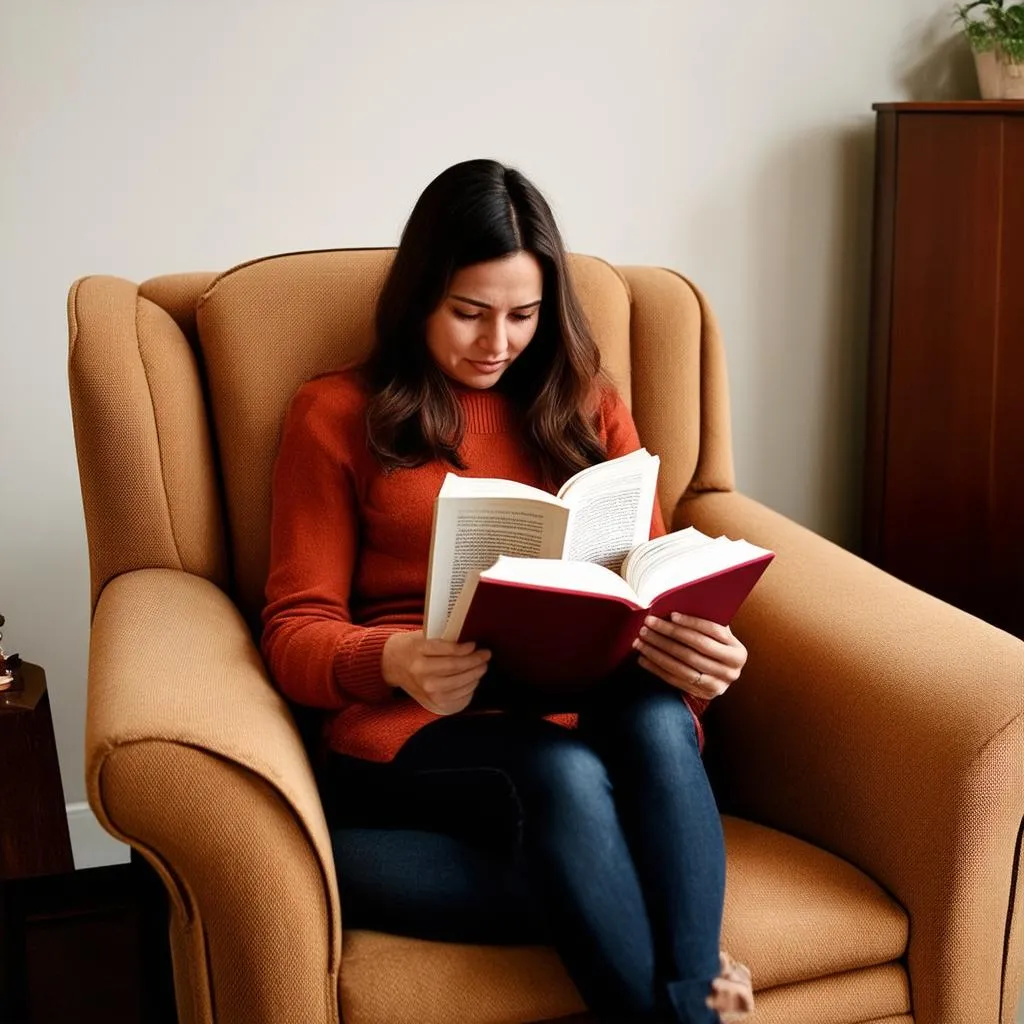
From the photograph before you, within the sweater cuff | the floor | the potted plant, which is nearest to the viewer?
the sweater cuff

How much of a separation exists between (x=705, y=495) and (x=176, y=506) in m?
0.74

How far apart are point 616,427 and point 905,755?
56 centimetres

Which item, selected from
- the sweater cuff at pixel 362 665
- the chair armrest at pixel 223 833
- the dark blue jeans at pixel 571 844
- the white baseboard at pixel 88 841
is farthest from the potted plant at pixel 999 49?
the white baseboard at pixel 88 841

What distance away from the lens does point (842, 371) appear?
2.35 meters

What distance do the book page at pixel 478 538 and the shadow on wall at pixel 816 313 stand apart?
4.14 feet

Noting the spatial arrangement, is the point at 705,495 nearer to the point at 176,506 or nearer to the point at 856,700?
the point at 856,700

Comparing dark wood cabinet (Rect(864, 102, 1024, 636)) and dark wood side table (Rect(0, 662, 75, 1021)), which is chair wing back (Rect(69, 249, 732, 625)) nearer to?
dark wood side table (Rect(0, 662, 75, 1021))

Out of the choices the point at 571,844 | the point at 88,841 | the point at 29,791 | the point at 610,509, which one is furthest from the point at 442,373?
the point at 88,841

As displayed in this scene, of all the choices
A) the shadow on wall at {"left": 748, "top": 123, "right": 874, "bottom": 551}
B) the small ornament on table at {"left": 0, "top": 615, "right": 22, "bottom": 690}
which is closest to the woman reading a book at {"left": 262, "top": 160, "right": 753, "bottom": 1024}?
the small ornament on table at {"left": 0, "top": 615, "right": 22, "bottom": 690}

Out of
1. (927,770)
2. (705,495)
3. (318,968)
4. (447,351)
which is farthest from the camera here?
(705,495)

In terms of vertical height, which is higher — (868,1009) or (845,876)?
(845,876)

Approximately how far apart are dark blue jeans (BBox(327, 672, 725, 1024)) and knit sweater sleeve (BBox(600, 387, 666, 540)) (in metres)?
0.39

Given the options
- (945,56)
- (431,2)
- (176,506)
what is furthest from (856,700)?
(945,56)

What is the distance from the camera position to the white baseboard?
2.14m
